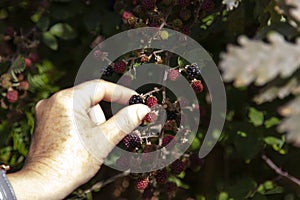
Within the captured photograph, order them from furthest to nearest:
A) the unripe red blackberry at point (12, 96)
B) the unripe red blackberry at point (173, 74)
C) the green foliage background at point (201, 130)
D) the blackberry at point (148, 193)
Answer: the unripe red blackberry at point (12, 96) < the green foliage background at point (201, 130) < the blackberry at point (148, 193) < the unripe red blackberry at point (173, 74)

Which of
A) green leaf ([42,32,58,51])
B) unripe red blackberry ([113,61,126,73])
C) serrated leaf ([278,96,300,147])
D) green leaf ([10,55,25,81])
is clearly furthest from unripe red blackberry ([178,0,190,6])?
serrated leaf ([278,96,300,147])

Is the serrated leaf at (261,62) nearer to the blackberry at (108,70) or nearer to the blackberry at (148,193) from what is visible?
the blackberry at (108,70)

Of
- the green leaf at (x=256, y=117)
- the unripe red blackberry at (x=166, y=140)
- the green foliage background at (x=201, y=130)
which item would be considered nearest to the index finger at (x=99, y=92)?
the unripe red blackberry at (x=166, y=140)

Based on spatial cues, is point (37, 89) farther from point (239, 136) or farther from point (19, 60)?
point (239, 136)

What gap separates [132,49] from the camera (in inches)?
65.7

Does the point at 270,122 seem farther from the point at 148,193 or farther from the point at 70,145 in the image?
the point at 70,145

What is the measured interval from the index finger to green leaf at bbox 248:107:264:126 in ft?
1.84

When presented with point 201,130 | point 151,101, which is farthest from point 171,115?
point 201,130

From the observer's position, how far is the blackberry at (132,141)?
1469mm

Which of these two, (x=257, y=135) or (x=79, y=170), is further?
(x=257, y=135)

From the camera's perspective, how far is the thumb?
141 centimetres

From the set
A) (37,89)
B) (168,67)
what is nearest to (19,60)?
(37,89)

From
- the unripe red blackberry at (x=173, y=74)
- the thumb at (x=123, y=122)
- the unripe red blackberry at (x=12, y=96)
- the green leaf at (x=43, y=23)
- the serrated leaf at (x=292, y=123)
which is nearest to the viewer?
the serrated leaf at (x=292, y=123)

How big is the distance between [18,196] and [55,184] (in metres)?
0.08
